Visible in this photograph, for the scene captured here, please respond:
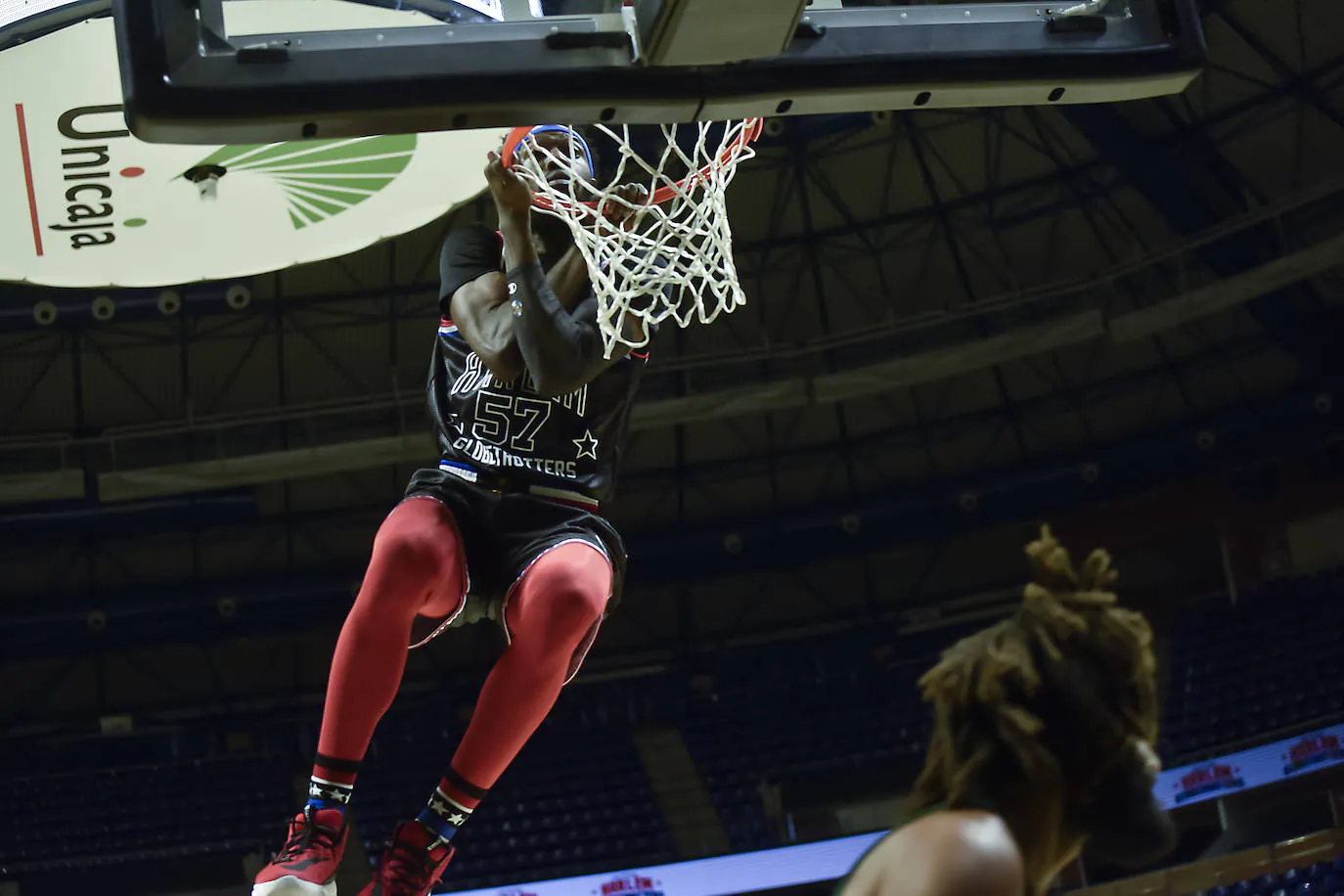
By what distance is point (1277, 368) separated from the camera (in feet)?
58.9

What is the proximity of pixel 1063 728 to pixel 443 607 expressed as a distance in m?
2.12

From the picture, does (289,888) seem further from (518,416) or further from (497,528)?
(518,416)

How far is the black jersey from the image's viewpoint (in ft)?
13.0

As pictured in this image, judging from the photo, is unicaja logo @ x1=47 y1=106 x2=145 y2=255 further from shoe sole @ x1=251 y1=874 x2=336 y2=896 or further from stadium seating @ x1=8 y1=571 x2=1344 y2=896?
stadium seating @ x1=8 y1=571 x2=1344 y2=896

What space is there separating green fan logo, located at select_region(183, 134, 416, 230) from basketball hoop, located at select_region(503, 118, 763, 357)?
1.18m

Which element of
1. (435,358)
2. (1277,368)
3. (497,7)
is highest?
(1277,368)

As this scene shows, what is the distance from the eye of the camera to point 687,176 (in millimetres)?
4066

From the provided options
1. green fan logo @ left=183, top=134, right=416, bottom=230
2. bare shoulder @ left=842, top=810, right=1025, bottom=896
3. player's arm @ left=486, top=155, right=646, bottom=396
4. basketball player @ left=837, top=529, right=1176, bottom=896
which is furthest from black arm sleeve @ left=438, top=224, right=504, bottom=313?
bare shoulder @ left=842, top=810, right=1025, bottom=896

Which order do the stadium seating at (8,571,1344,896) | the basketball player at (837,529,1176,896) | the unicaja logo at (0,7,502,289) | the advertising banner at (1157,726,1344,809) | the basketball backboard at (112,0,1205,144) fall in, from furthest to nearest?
the stadium seating at (8,571,1344,896) → the advertising banner at (1157,726,1344,809) → the unicaja logo at (0,7,502,289) → the basketball backboard at (112,0,1205,144) → the basketball player at (837,529,1176,896)

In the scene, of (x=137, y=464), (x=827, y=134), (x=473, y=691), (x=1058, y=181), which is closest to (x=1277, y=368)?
(x=1058, y=181)

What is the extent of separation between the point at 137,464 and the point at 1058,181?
35.5 ft

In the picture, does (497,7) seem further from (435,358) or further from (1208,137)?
(1208,137)

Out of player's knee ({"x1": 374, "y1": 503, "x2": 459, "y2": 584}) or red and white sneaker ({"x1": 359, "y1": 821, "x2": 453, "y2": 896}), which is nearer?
red and white sneaker ({"x1": 359, "y1": 821, "x2": 453, "y2": 896})

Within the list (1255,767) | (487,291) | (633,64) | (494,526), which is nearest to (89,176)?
(487,291)
